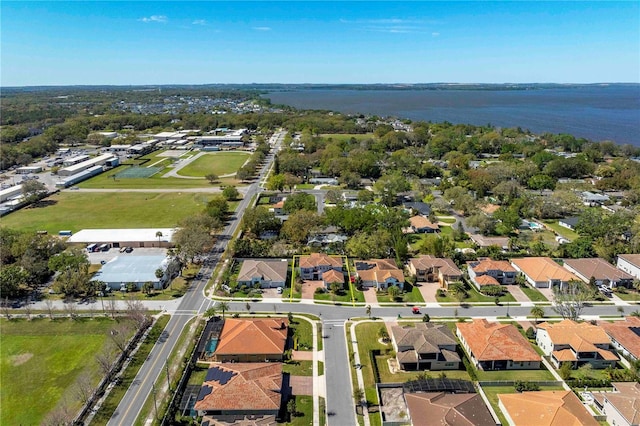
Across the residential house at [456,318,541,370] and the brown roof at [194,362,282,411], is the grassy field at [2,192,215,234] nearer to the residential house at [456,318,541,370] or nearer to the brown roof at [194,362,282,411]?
the brown roof at [194,362,282,411]

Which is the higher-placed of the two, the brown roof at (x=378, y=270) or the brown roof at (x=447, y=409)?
the brown roof at (x=378, y=270)

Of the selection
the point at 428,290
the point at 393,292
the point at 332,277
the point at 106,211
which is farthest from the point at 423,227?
the point at 106,211

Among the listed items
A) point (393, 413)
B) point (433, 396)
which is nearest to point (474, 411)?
point (433, 396)

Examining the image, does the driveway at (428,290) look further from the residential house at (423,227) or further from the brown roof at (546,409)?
the residential house at (423,227)

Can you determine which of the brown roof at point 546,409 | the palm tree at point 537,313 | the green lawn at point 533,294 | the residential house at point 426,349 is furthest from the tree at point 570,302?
the residential house at point 426,349

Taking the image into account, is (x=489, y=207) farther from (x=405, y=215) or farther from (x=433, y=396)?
(x=433, y=396)
